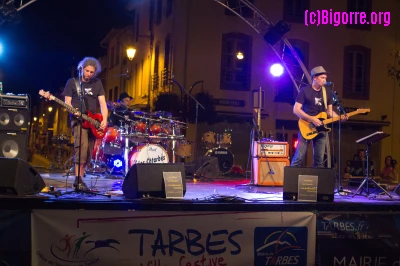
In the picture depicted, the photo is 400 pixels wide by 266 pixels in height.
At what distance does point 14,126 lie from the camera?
818 centimetres

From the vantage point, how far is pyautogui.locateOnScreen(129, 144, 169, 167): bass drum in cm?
958

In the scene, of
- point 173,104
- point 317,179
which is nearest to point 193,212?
point 317,179

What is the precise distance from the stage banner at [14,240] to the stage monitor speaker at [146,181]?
4.20 feet

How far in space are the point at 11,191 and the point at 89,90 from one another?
210 centimetres

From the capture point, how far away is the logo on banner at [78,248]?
5168 mm

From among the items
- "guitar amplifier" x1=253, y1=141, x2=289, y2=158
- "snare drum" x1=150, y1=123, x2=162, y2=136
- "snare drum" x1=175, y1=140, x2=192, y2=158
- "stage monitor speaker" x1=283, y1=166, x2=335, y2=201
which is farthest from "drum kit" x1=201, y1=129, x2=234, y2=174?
"stage monitor speaker" x1=283, y1=166, x2=335, y2=201

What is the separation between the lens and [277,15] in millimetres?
20250

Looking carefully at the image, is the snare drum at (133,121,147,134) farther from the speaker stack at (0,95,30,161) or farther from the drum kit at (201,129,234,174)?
the drum kit at (201,129,234,174)

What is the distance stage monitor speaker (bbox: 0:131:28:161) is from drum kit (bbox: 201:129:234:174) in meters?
6.58

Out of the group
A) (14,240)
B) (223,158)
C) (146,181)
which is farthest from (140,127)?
(14,240)

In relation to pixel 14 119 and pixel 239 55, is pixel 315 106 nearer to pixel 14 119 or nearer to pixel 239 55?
pixel 14 119

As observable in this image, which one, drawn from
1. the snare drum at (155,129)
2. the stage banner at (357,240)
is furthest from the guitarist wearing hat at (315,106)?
the snare drum at (155,129)

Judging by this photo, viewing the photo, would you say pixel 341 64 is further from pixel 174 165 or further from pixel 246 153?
pixel 174 165

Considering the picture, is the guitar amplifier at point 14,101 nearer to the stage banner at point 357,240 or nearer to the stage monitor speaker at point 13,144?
the stage monitor speaker at point 13,144
